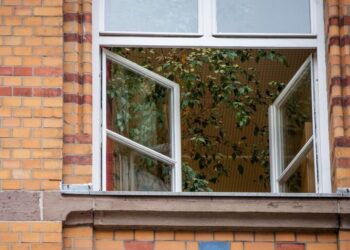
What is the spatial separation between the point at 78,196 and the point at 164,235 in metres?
0.65

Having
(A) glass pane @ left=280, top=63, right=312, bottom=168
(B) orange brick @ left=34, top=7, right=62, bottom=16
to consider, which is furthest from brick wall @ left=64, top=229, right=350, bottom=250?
(B) orange brick @ left=34, top=7, right=62, bottom=16

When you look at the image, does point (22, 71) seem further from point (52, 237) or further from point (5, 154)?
point (52, 237)

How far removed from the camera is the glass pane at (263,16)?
30.2ft

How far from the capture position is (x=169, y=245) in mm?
8461

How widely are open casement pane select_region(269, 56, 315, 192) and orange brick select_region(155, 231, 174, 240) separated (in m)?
1.18

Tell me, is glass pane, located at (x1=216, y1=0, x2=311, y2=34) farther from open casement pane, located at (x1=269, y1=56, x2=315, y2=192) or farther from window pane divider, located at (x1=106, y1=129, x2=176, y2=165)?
window pane divider, located at (x1=106, y1=129, x2=176, y2=165)

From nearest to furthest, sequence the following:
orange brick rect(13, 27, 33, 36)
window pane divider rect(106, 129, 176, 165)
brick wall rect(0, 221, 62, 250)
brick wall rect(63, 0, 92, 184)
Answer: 1. brick wall rect(0, 221, 62, 250)
2. brick wall rect(63, 0, 92, 184)
3. orange brick rect(13, 27, 33, 36)
4. window pane divider rect(106, 129, 176, 165)

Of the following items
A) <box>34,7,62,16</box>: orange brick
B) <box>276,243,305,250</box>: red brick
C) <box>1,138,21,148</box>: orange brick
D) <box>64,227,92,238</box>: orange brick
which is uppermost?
<box>34,7,62,16</box>: orange brick

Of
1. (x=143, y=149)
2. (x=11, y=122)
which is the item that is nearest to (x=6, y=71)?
(x=11, y=122)

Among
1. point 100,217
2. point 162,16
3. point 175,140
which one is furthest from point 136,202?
point 162,16

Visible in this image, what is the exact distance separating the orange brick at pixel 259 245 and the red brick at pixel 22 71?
192 centimetres

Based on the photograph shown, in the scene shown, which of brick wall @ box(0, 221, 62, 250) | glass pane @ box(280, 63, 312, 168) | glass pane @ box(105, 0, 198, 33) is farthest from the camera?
glass pane @ box(280, 63, 312, 168)

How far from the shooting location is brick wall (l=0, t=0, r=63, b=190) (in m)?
8.46

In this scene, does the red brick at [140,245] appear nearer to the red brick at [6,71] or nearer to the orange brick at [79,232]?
the orange brick at [79,232]
